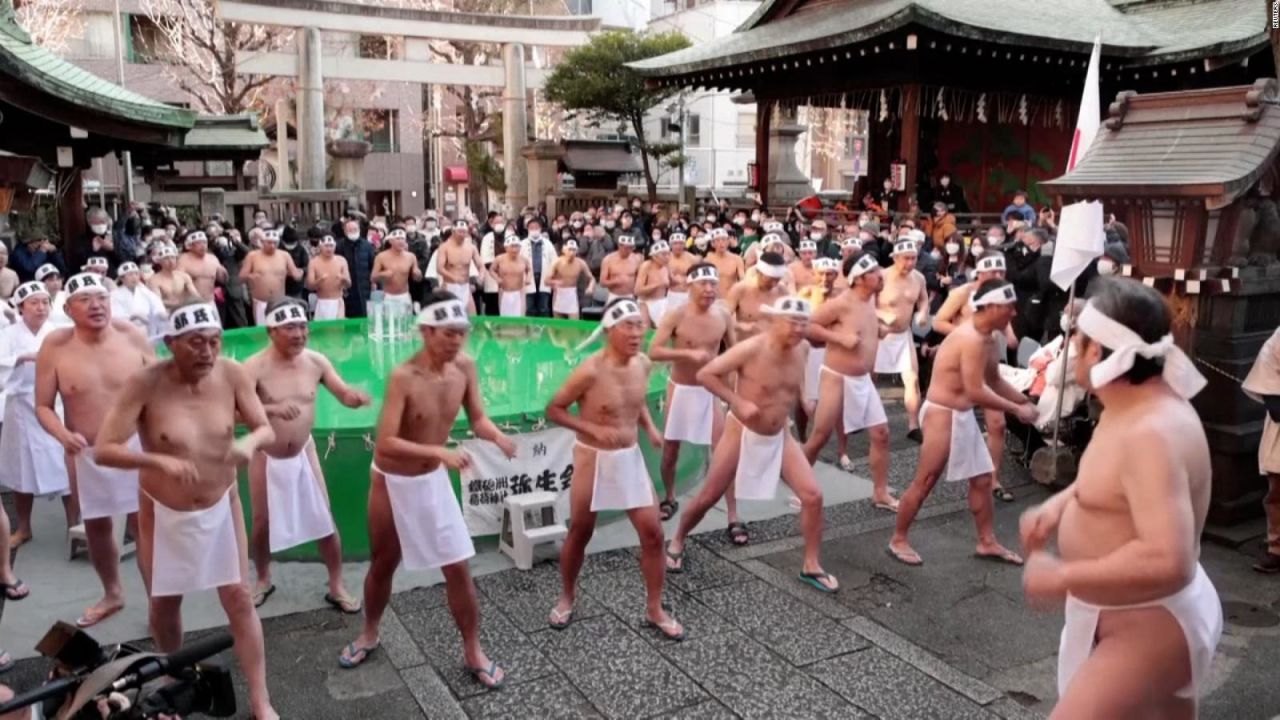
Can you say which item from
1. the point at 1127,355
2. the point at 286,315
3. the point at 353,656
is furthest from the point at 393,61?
the point at 1127,355

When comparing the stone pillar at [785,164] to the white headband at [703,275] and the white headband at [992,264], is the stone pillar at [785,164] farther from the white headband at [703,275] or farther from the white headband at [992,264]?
the white headband at [703,275]

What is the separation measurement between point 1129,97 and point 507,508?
18.4 ft

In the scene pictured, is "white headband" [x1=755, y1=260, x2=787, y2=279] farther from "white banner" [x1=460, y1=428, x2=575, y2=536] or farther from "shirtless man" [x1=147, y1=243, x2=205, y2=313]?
"shirtless man" [x1=147, y1=243, x2=205, y2=313]

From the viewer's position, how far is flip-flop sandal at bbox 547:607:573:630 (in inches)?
213

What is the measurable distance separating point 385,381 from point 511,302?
5.92 metres

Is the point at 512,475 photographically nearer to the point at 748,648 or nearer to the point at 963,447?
the point at 748,648

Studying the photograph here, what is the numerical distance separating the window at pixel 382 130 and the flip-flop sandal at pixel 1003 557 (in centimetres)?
3463

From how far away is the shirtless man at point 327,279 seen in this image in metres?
11.9

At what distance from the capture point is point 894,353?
909 centimetres

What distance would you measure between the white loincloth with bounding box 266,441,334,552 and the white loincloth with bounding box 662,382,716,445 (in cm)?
272

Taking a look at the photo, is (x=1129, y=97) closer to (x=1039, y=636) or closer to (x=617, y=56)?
(x=1039, y=636)

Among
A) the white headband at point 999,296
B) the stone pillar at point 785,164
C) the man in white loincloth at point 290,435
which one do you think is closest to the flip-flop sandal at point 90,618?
the man in white loincloth at point 290,435

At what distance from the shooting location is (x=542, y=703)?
4633 mm

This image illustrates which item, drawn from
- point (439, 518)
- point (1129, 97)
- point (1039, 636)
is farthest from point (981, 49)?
point (439, 518)
